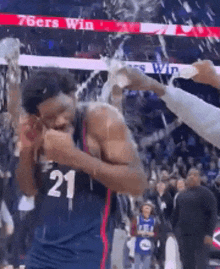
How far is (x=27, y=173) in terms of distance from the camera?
1.78m

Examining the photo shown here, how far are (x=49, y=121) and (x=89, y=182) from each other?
25 centimetres

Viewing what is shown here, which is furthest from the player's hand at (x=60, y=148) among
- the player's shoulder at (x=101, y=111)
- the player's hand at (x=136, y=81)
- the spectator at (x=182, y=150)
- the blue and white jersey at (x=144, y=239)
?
the spectator at (x=182, y=150)

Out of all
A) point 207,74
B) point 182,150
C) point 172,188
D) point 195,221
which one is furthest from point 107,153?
point 182,150

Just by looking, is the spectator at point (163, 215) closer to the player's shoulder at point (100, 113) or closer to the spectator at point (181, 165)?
the player's shoulder at point (100, 113)

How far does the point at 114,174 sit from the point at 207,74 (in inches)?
15.7

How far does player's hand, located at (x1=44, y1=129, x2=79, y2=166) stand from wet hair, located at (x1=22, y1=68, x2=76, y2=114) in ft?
0.52

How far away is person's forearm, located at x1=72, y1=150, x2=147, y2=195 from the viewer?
1637mm

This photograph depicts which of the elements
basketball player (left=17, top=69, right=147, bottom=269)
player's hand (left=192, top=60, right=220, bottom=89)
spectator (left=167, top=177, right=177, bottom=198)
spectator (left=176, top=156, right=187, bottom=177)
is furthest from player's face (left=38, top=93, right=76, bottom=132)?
spectator (left=176, top=156, right=187, bottom=177)

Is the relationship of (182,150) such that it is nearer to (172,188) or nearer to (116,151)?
(172,188)

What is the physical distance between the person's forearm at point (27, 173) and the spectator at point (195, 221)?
2370mm

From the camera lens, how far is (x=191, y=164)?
11.7 meters

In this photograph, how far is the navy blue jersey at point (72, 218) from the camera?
1675 mm

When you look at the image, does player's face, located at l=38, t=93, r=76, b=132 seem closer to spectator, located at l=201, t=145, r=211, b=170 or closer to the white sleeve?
the white sleeve

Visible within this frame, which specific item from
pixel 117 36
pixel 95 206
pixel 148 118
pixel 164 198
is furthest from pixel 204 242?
pixel 148 118
